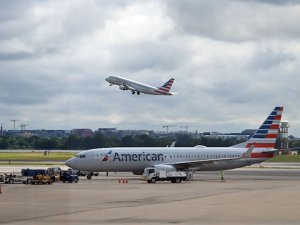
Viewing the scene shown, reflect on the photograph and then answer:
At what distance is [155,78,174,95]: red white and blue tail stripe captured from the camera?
144m

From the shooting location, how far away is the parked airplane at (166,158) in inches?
3310

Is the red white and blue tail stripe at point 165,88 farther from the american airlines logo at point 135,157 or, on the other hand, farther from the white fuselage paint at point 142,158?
the american airlines logo at point 135,157

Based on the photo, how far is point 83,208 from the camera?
149ft

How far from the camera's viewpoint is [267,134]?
3600 inches

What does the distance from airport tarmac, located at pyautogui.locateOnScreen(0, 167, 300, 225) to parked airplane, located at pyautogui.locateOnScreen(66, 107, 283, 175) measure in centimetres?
1624

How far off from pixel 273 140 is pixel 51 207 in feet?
165

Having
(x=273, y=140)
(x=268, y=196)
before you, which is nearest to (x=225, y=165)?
(x=273, y=140)

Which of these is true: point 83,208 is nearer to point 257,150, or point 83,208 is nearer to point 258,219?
point 258,219

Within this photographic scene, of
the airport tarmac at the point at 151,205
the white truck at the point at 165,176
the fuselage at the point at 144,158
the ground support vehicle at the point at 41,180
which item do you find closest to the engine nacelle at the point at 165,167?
the white truck at the point at 165,176

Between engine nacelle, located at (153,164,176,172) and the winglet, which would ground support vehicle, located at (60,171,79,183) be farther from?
the winglet

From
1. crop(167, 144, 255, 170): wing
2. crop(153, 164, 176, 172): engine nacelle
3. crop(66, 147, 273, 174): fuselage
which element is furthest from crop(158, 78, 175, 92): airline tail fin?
crop(153, 164, 176, 172): engine nacelle

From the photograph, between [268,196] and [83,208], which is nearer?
[83,208]

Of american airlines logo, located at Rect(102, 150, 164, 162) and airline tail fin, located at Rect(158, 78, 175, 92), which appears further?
airline tail fin, located at Rect(158, 78, 175, 92)

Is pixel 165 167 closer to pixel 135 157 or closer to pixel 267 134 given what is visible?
pixel 135 157
